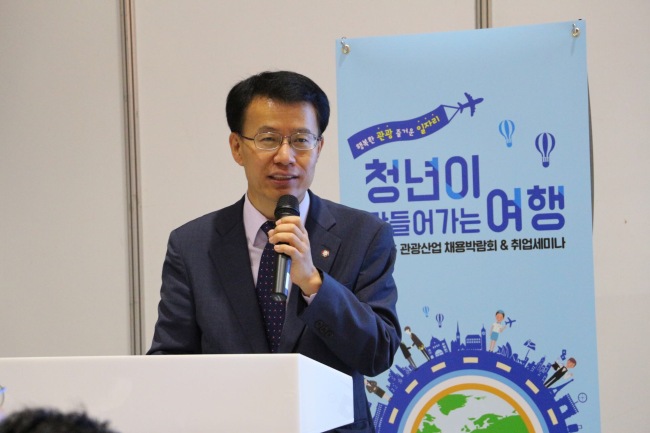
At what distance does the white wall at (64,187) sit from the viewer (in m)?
4.37

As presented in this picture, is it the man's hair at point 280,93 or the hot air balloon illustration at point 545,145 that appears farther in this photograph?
the hot air balloon illustration at point 545,145

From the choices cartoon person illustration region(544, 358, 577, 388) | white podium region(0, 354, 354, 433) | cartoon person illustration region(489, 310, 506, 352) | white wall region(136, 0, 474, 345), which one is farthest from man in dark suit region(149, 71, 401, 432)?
white wall region(136, 0, 474, 345)

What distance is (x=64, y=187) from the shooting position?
14.5 feet

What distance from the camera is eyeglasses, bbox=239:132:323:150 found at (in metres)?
2.48

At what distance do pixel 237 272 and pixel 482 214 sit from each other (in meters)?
1.43

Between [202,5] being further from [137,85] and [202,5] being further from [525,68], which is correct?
[525,68]

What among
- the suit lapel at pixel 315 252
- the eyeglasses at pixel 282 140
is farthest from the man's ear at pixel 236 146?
the suit lapel at pixel 315 252

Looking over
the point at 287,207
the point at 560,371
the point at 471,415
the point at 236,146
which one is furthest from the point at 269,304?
the point at 560,371

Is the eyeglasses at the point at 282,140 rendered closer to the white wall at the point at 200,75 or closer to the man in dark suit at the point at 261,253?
the man in dark suit at the point at 261,253

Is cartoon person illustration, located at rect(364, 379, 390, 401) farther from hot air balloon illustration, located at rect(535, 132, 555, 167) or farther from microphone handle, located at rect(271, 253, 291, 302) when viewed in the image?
microphone handle, located at rect(271, 253, 291, 302)

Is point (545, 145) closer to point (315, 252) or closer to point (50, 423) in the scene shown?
point (315, 252)

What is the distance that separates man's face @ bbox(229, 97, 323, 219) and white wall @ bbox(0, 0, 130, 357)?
1.99 m

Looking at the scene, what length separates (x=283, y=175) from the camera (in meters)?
2.46

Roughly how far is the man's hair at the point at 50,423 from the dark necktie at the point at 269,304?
4.93 feet
